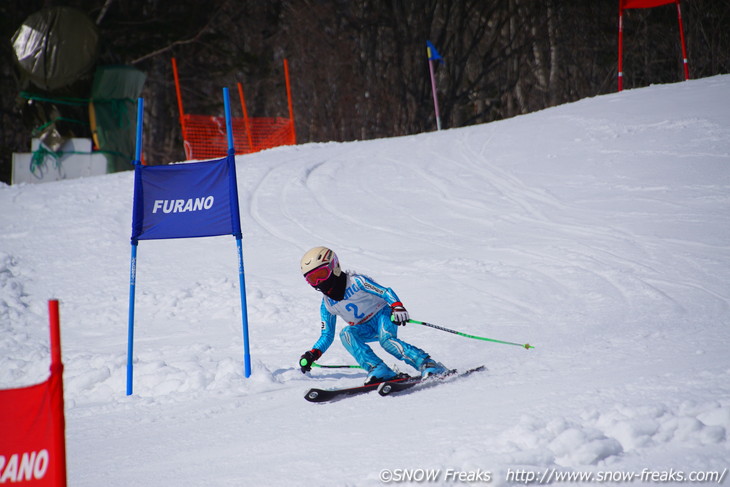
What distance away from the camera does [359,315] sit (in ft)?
17.5

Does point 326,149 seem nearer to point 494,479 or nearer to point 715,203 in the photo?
point 715,203

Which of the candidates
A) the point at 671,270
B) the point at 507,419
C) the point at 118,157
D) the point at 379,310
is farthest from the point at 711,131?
the point at 118,157

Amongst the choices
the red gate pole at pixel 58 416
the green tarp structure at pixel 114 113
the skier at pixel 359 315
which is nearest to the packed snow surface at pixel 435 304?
the skier at pixel 359 315

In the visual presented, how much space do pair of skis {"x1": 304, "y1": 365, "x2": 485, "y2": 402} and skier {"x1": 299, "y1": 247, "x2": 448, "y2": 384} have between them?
7 centimetres

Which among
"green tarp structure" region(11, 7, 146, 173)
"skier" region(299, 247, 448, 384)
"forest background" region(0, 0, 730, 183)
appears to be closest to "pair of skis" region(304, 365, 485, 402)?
"skier" region(299, 247, 448, 384)

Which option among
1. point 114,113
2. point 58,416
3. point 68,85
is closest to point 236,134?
point 114,113

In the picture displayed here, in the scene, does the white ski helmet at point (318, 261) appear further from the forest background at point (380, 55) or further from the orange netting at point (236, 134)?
the forest background at point (380, 55)

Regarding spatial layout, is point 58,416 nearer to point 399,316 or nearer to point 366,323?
point 399,316

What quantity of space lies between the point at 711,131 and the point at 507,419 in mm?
10525

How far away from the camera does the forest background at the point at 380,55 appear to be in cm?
2439

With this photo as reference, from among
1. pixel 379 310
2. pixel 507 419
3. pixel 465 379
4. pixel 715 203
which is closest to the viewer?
pixel 507 419

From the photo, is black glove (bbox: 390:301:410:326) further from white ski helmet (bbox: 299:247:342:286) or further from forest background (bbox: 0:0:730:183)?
forest background (bbox: 0:0:730:183)

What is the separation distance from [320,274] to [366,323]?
64 centimetres

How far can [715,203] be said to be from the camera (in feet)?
31.5
